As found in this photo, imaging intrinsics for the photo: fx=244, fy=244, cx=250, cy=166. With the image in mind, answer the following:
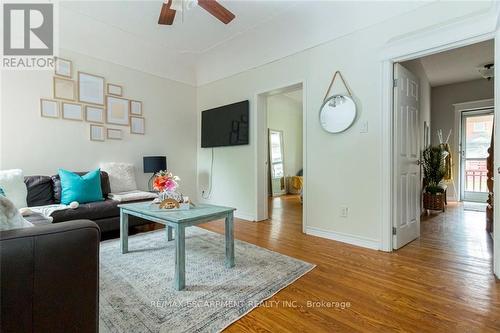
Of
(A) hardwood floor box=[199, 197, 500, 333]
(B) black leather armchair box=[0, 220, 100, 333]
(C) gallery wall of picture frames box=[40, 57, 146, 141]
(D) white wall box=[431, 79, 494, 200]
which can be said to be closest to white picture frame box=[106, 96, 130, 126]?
(C) gallery wall of picture frames box=[40, 57, 146, 141]

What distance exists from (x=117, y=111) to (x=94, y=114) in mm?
324

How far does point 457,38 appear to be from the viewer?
2.13 meters

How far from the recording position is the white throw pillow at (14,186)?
99.9 inches

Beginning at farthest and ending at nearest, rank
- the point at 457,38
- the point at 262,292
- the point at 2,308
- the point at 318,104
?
the point at 318,104 → the point at 457,38 → the point at 262,292 → the point at 2,308

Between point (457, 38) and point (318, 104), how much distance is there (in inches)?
54.4

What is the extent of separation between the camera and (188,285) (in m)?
1.82

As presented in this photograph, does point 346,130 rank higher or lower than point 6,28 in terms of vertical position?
lower

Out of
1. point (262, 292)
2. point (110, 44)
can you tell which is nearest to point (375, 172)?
point (262, 292)

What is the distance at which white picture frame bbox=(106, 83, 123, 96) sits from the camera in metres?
3.69

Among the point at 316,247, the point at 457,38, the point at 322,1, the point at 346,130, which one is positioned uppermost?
the point at 322,1

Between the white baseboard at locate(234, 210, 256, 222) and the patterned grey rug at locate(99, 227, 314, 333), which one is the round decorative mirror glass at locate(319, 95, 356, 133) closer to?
the patterned grey rug at locate(99, 227, 314, 333)

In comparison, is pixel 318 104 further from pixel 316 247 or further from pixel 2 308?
pixel 2 308

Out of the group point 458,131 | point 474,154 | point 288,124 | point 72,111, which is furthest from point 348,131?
point 474,154

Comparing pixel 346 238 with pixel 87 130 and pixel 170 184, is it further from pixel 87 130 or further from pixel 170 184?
pixel 87 130
